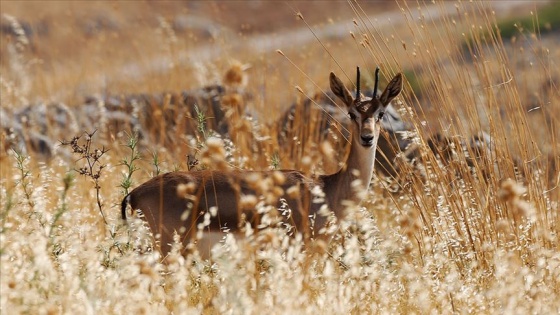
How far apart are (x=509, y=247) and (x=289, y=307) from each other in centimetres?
185

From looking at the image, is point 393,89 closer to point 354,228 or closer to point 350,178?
point 350,178

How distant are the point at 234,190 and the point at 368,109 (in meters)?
0.72

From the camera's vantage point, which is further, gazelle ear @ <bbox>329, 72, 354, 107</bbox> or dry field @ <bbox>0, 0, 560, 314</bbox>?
gazelle ear @ <bbox>329, 72, 354, 107</bbox>

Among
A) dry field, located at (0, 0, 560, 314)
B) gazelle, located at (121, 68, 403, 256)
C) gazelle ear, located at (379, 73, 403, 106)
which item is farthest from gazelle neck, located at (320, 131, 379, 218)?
gazelle ear, located at (379, 73, 403, 106)

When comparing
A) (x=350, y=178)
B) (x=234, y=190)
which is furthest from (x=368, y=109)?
(x=234, y=190)

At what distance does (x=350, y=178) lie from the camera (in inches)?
201

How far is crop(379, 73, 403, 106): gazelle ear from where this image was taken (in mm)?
4812

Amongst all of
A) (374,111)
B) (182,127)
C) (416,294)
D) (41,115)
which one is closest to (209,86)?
(182,127)

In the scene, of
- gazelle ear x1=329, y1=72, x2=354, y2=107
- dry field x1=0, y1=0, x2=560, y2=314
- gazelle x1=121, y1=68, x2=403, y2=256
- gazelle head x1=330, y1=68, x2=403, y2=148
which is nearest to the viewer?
dry field x1=0, y1=0, x2=560, y2=314

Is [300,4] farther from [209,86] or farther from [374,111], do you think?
[374,111]

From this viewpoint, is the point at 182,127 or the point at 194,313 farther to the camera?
the point at 182,127

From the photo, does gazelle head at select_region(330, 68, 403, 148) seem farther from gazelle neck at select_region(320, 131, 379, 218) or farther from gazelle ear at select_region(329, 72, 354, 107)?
gazelle neck at select_region(320, 131, 379, 218)

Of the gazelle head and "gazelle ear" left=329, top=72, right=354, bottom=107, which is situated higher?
"gazelle ear" left=329, top=72, right=354, bottom=107

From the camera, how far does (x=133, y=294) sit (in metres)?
3.17
